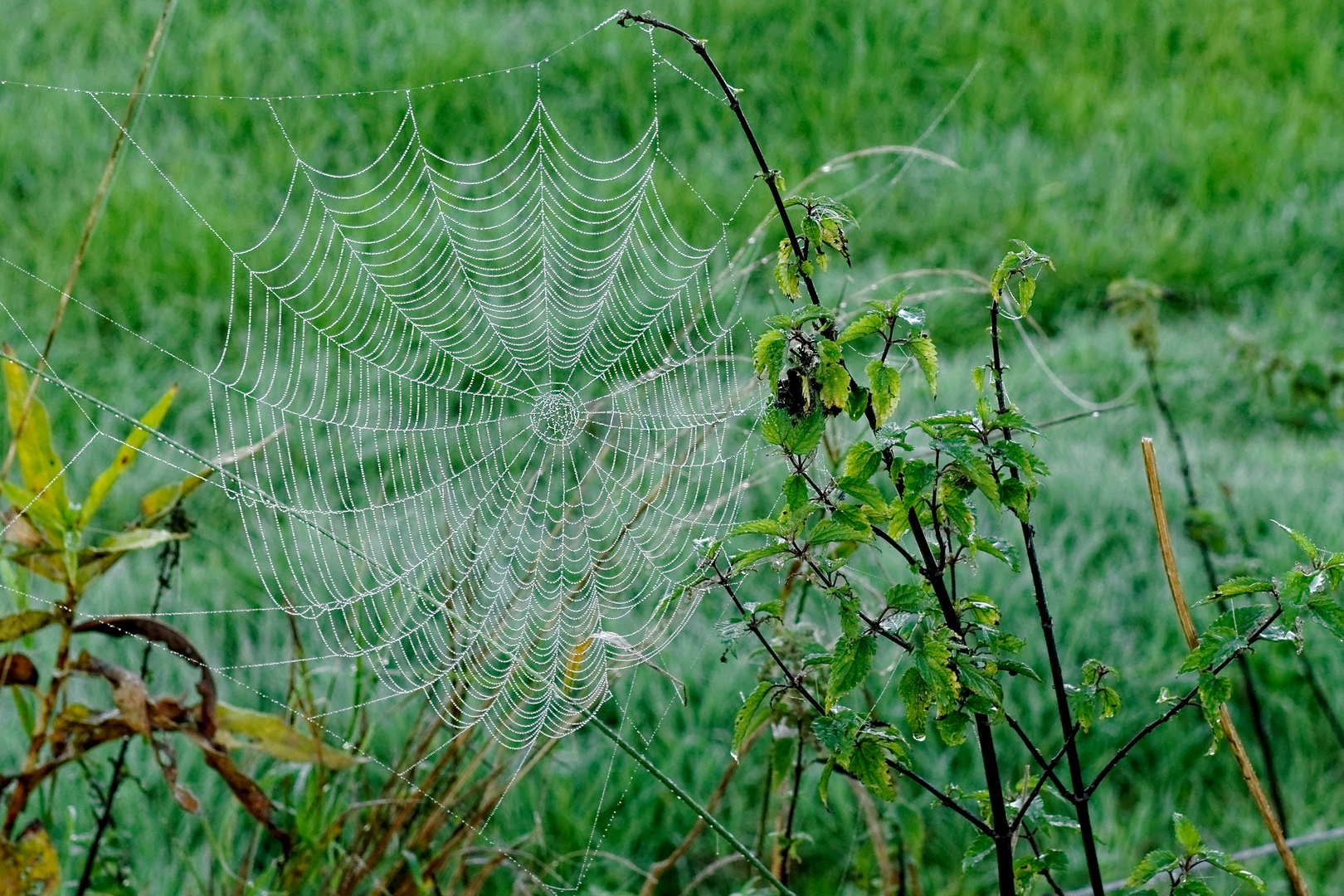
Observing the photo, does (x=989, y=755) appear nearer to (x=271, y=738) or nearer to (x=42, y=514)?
(x=271, y=738)

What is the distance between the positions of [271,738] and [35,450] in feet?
1.93

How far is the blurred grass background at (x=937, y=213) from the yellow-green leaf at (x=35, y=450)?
1018 mm

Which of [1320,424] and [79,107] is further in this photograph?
[79,107]

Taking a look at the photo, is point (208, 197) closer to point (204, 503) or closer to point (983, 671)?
point (204, 503)

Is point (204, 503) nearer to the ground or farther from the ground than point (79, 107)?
nearer to the ground

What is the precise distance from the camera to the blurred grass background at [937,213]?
320 cm

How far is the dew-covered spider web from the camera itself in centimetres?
281

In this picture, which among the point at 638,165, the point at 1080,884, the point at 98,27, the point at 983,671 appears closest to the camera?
the point at 983,671

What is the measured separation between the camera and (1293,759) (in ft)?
10.6

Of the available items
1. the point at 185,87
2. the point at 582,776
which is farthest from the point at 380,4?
the point at 582,776

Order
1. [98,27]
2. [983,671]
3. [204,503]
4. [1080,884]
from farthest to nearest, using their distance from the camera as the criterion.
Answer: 1. [98,27]
2. [204,503]
3. [1080,884]
4. [983,671]

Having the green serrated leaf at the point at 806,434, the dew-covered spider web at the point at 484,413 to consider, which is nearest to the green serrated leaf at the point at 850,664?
the green serrated leaf at the point at 806,434

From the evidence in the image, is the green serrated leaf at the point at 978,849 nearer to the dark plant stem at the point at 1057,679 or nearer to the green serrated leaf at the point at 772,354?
the dark plant stem at the point at 1057,679

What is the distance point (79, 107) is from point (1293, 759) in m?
4.94
